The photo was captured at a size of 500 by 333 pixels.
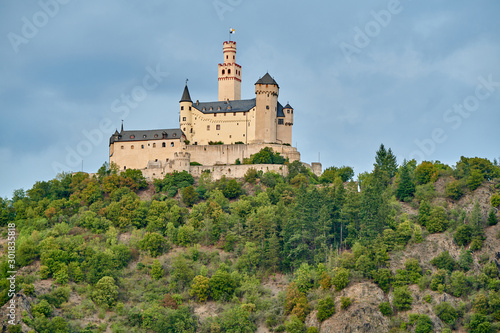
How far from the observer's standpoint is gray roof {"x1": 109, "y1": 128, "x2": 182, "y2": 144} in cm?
13100

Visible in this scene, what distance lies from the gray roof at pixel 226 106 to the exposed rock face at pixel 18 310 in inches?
1705

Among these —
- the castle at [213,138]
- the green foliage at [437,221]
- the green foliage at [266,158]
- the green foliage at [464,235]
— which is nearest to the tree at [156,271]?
the castle at [213,138]

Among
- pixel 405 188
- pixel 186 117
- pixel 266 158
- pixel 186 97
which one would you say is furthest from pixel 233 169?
pixel 405 188

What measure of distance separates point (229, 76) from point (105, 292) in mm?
45224

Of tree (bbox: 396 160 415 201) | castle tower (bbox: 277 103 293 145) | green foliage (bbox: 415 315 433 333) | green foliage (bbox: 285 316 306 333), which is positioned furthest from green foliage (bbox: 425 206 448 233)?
castle tower (bbox: 277 103 293 145)

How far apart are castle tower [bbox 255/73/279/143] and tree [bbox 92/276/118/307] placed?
35.1 metres

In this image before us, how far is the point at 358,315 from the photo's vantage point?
96438mm

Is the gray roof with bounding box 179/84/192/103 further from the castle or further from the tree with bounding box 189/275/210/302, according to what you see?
the tree with bounding box 189/275/210/302

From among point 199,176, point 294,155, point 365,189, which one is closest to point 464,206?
point 365,189

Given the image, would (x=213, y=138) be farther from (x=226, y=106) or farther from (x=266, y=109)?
(x=266, y=109)

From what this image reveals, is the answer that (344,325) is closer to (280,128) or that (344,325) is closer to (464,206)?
(464,206)

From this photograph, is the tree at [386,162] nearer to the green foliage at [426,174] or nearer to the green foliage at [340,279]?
the green foliage at [426,174]

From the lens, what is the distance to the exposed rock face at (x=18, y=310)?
9600 cm

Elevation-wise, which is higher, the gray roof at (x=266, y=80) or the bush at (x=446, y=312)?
the gray roof at (x=266, y=80)
